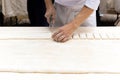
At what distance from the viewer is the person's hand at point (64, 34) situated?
42.0 inches

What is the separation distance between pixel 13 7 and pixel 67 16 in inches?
47.0

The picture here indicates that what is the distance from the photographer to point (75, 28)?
1.11m

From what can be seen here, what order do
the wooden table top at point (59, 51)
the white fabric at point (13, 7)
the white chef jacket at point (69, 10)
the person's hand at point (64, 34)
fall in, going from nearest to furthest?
the wooden table top at point (59, 51)
the person's hand at point (64, 34)
the white chef jacket at point (69, 10)
the white fabric at point (13, 7)

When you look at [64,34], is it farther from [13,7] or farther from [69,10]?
[13,7]

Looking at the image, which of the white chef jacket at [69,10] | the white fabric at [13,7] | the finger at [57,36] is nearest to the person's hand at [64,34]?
the finger at [57,36]

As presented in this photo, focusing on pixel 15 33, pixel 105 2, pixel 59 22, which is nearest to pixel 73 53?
pixel 15 33

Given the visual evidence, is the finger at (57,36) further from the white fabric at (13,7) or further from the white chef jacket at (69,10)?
the white fabric at (13,7)

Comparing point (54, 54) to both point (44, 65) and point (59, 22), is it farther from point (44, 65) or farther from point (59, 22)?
point (59, 22)

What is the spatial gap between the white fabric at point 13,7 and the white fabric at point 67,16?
3.66ft

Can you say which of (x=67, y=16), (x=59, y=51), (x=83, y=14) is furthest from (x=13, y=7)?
(x=59, y=51)

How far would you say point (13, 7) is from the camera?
94.7 inches

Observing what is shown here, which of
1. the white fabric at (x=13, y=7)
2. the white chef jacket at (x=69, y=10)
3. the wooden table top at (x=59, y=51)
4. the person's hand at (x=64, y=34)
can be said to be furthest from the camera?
the white fabric at (x=13, y=7)

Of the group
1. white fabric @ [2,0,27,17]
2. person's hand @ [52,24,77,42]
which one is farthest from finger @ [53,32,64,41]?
white fabric @ [2,0,27,17]
